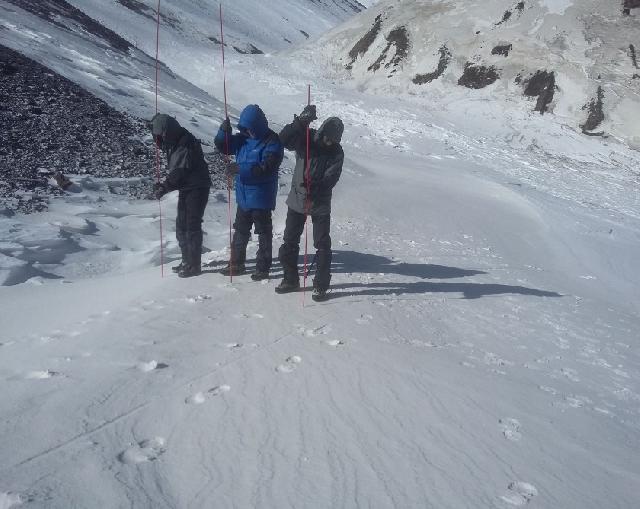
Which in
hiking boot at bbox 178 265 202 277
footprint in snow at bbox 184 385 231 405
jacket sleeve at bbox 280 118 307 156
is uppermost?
jacket sleeve at bbox 280 118 307 156

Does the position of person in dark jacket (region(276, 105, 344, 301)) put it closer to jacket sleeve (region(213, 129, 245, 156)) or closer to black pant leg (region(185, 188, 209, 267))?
jacket sleeve (region(213, 129, 245, 156))

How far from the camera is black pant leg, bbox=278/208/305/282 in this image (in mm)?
5203

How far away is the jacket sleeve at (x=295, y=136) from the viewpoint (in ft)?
15.8

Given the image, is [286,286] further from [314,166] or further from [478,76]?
[478,76]

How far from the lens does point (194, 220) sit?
18.8 feet

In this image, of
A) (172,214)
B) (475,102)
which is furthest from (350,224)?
(475,102)

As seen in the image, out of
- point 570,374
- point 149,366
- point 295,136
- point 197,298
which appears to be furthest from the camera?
point 197,298

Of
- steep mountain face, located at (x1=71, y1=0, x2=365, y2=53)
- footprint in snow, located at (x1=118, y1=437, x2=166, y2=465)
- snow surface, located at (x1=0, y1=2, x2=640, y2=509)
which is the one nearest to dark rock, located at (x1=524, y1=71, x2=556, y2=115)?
snow surface, located at (x1=0, y1=2, x2=640, y2=509)

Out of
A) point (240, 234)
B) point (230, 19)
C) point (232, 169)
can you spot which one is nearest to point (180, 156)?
point (232, 169)

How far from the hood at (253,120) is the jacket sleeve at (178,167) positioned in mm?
722

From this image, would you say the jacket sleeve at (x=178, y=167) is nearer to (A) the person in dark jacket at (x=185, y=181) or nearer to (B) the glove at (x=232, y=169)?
(A) the person in dark jacket at (x=185, y=181)

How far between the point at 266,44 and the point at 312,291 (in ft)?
119

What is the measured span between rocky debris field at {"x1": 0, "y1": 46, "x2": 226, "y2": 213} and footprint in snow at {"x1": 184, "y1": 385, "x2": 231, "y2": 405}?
4.74m

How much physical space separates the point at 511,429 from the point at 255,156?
3353mm
